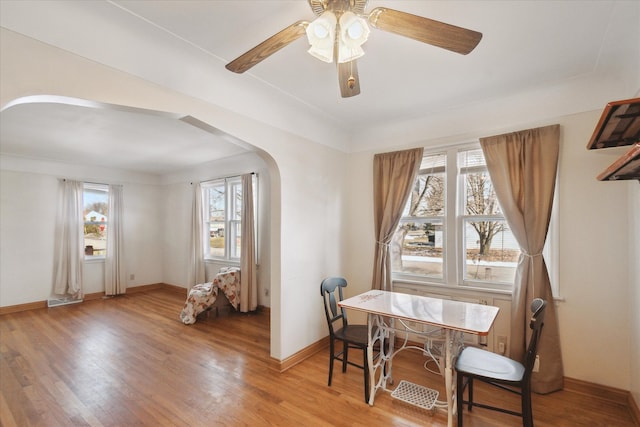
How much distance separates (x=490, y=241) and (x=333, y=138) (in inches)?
87.1

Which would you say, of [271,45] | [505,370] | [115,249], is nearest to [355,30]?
[271,45]

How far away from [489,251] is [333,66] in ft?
8.06

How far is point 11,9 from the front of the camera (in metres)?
1.43

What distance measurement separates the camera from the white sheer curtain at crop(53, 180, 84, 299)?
5.39 metres

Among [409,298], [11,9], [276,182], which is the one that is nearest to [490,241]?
[409,298]

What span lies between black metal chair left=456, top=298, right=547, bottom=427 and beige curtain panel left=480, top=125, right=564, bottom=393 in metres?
0.71

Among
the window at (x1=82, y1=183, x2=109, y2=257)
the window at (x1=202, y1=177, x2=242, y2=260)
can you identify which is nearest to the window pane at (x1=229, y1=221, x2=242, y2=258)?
the window at (x1=202, y1=177, x2=242, y2=260)

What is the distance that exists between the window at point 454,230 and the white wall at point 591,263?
474mm

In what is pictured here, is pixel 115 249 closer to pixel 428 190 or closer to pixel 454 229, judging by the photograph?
pixel 428 190

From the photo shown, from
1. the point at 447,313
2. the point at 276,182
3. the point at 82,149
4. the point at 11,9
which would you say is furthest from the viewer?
the point at 82,149

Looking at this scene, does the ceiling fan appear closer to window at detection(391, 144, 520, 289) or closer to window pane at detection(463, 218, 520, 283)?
window at detection(391, 144, 520, 289)

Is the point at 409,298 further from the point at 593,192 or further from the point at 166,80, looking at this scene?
the point at 166,80

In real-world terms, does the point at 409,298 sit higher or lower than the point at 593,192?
lower

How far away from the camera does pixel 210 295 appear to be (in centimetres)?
463
